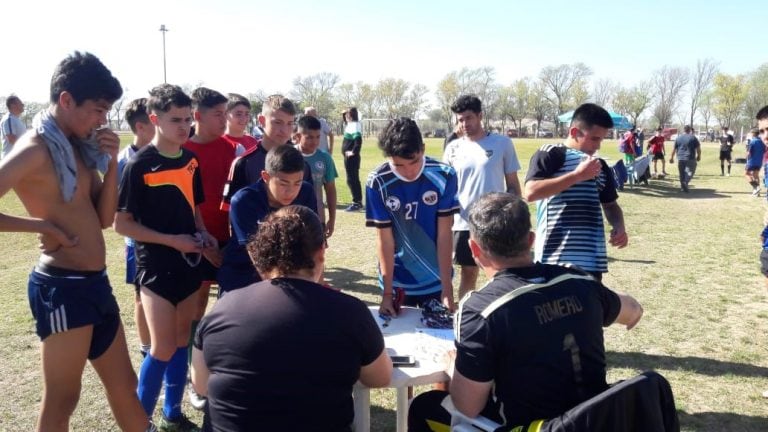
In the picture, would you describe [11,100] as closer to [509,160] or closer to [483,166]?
[483,166]

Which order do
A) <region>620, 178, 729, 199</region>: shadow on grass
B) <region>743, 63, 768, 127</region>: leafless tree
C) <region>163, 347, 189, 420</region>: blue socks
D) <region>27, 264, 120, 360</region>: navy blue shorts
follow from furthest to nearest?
1. <region>743, 63, 768, 127</region>: leafless tree
2. <region>620, 178, 729, 199</region>: shadow on grass
3. <region>163, 347, 189, 420</region>: blue socks
4. <region>27, 264, 120, 360</region>: navy blue shorts

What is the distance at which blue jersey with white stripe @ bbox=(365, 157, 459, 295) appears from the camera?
10.6ft

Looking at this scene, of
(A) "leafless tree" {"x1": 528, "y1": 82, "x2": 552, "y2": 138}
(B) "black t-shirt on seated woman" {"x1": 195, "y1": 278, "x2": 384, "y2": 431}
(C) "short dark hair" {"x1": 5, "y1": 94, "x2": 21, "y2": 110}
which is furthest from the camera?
(A) "leafless tree" {"x1": 528, "y1": 82, "x2": 552, "y2": 138}

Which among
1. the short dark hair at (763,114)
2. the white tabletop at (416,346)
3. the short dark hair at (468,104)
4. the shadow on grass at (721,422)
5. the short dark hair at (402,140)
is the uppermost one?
the short dark hair at (468,104)

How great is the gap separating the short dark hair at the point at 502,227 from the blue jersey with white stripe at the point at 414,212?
3.71 ft

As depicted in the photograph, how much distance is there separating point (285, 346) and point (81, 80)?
1.50 meters

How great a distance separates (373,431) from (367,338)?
1.83 meters

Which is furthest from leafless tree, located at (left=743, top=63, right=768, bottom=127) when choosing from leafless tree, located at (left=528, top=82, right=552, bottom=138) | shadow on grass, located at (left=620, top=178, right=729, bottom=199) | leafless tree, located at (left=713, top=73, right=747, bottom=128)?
shadow on grass, located at (left=620, top=178, right=729, bottom=199)

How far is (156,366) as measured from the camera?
9.96 feet

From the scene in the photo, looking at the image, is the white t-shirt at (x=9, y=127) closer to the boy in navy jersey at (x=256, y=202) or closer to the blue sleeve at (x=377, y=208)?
the boy in navy jersey at (x=256, y=202)

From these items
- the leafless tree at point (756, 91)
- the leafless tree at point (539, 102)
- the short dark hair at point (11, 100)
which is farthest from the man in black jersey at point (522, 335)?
the leafless tree at point (539, 102)

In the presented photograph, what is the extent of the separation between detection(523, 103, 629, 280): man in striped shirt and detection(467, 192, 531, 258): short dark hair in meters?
1.42

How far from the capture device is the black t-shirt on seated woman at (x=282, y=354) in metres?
1.75

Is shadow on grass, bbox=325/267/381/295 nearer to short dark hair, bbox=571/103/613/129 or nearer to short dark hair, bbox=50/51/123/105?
short dark hair, bbox=571/103/613/129
